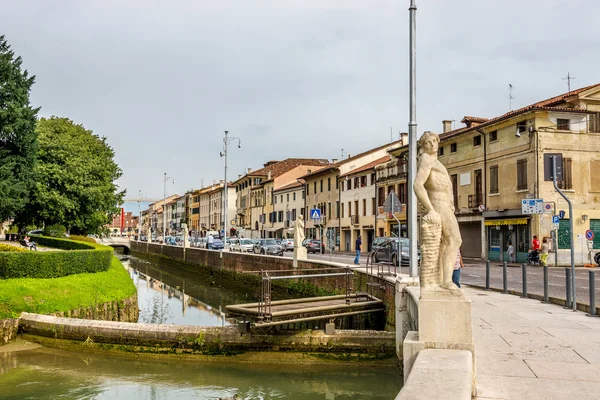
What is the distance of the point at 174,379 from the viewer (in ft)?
39.6

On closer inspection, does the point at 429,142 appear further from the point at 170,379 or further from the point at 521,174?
the point at 521,174

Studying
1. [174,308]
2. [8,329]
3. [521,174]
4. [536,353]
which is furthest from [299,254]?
[536,353]

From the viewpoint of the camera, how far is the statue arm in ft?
20.1

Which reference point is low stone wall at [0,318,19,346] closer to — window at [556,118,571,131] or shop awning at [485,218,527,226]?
shop awning at [485,218,527,226]

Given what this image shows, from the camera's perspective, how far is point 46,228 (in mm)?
41531

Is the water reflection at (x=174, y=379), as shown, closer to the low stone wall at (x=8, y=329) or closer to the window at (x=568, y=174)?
the low stone wall at (x=8, y=329)

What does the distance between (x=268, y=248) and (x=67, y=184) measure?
48.5 ft

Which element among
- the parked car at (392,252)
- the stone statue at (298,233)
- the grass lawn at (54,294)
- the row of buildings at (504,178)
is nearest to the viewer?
the grass lawn at (54,294)

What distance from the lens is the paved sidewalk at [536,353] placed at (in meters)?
5.59

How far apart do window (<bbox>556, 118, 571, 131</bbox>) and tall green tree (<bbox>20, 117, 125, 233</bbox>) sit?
1216 inches

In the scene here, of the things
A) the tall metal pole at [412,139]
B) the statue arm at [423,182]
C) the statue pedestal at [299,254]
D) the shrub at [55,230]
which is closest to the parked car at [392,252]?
the statue pedestal at [299,254]

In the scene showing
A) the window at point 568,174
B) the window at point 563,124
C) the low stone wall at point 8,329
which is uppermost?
the window at point 563,124

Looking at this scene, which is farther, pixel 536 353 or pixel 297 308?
pixel 297 308

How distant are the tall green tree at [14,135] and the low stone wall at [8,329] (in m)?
19.7
